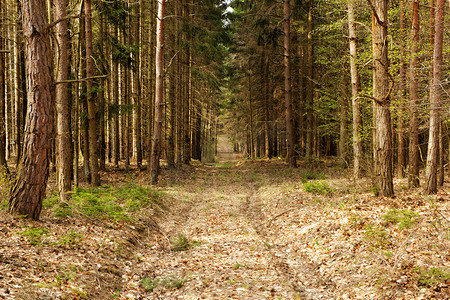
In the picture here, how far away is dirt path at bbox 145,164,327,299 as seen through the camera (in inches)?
207

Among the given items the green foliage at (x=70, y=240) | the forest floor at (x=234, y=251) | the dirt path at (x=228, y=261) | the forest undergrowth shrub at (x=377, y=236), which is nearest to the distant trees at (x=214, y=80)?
the green foliage at (x=70, y=240)

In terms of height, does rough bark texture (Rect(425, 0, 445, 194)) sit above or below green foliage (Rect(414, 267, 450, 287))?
above

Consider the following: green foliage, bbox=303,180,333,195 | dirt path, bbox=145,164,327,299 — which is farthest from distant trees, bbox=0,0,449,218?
dirt path, bbox=145,164,327,299

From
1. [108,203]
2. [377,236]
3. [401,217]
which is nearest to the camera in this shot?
[377,236]

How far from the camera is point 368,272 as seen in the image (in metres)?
5.27

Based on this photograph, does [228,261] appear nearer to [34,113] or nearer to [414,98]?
[34,113]

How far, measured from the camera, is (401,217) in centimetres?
700

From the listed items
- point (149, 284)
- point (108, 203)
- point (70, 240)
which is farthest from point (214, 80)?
point (149, 284)

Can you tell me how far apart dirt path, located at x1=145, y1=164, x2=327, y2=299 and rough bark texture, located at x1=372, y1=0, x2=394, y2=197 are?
145 inches

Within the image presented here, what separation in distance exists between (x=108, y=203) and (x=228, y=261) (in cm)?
476

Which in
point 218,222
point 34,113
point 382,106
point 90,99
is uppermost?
point 90,99

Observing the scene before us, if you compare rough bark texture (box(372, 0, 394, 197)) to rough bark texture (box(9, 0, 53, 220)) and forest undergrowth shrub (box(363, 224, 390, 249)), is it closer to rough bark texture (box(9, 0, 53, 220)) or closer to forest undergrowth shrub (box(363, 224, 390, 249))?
forest undergrowth shrub (box(363, 224, 390, 249))

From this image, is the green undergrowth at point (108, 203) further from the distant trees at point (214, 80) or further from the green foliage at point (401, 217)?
the green foliage at point (401, 217)

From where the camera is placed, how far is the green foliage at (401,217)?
655 cm
